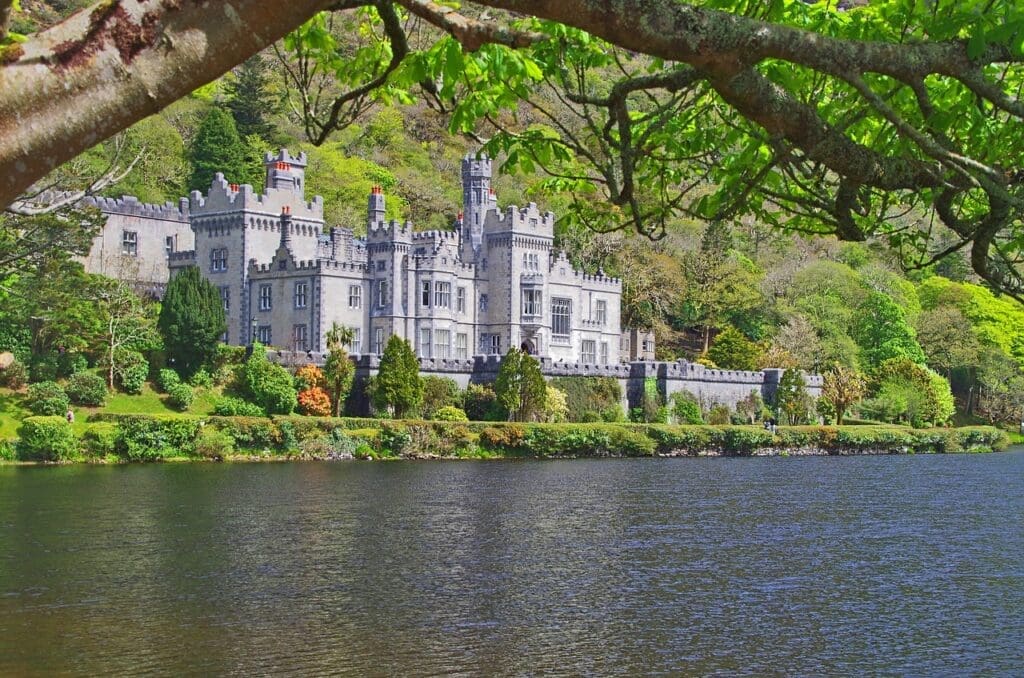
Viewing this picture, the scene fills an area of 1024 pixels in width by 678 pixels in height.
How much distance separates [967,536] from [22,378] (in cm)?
3615

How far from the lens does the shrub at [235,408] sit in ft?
174

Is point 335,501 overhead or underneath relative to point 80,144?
underneath

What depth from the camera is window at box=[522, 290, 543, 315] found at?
221 feet

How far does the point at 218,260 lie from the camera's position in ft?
216

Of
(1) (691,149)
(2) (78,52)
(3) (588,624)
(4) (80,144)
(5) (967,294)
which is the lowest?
(3) (588,624)

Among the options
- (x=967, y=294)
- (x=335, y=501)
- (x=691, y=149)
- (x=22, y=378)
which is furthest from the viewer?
(x=967, y=294)

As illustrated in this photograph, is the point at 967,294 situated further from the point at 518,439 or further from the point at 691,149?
the point at 691,149

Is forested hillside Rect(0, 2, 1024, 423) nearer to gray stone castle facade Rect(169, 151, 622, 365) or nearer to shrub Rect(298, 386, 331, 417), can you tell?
gray stone castle facade Rect(169, 151, 622, 365)

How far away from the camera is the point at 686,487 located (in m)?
41.8

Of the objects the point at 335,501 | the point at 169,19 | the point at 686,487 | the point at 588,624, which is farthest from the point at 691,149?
the point at 686,487

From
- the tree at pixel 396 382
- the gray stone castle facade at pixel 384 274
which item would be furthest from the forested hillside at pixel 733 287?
the tree at pixel 396 382

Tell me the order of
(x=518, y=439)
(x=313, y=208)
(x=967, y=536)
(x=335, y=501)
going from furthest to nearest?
1. (x=313, y=208)
2. (x=518, y=439)
3. (x=335, y=501)
4. (x=967, y=536)

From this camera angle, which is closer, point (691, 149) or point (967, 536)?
point (691, 149)

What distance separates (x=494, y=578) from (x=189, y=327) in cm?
3495
